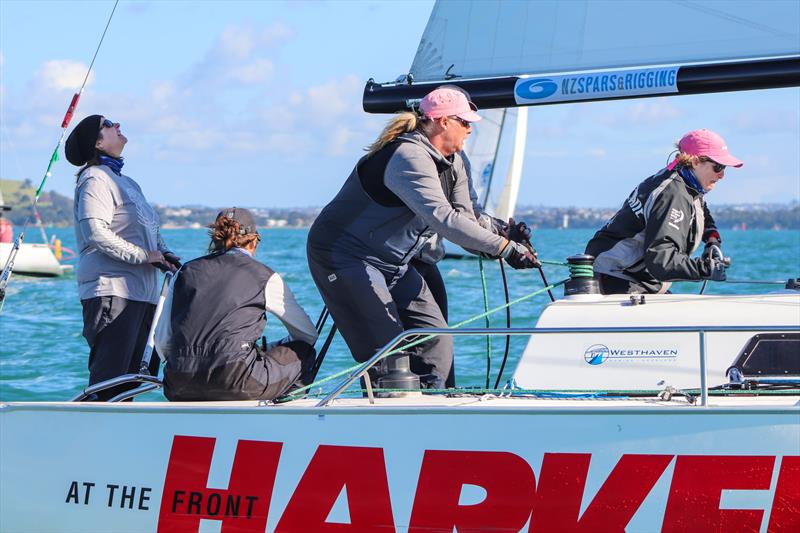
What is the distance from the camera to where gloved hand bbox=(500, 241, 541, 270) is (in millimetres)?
4109

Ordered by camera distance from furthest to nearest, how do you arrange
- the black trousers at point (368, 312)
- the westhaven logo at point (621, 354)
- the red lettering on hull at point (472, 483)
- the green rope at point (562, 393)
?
the westhaven logo at point (621, 354), the black trousers at point (368, 312), the green rope at point (562, 393), the red lettering on hull at point (472, 483)

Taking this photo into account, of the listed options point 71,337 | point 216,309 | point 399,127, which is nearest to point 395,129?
point 399,127

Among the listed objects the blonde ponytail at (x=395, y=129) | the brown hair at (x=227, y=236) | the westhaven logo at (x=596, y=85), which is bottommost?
the brown hair at (x=227, y=236)

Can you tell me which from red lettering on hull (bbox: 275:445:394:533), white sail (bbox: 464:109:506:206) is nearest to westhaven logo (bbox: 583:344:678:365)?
red lettering on hull (bbox: 275:445:394:533)

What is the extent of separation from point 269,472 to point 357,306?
2.47 feet

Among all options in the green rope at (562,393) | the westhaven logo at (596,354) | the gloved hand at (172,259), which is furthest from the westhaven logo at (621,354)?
the gloved hand at (172,259)

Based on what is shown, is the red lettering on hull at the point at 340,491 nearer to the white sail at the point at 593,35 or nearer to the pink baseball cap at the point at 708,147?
the pink baseball cap at the point at 708,147

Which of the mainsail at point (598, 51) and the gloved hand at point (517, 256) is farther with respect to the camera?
the mainsail at point (598, 51)

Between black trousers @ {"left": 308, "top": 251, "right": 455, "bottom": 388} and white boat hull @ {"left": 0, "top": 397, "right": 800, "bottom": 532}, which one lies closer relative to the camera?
white boat hull @ {"left": 0, "top": 397, "right": 800, "bottom": 532}

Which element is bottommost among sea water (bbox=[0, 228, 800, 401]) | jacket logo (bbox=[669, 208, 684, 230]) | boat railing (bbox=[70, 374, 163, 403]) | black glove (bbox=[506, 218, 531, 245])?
sea water (bbox=[0, 228, 800, 401])

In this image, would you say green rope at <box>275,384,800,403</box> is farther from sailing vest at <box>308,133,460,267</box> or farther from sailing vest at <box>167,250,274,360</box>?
sailing vest at <box>308,133,460,267</box>

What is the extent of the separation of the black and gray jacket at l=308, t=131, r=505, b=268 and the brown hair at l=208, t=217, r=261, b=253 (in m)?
0.27

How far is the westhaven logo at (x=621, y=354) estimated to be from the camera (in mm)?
4344

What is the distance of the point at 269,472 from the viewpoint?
375 centimetres
